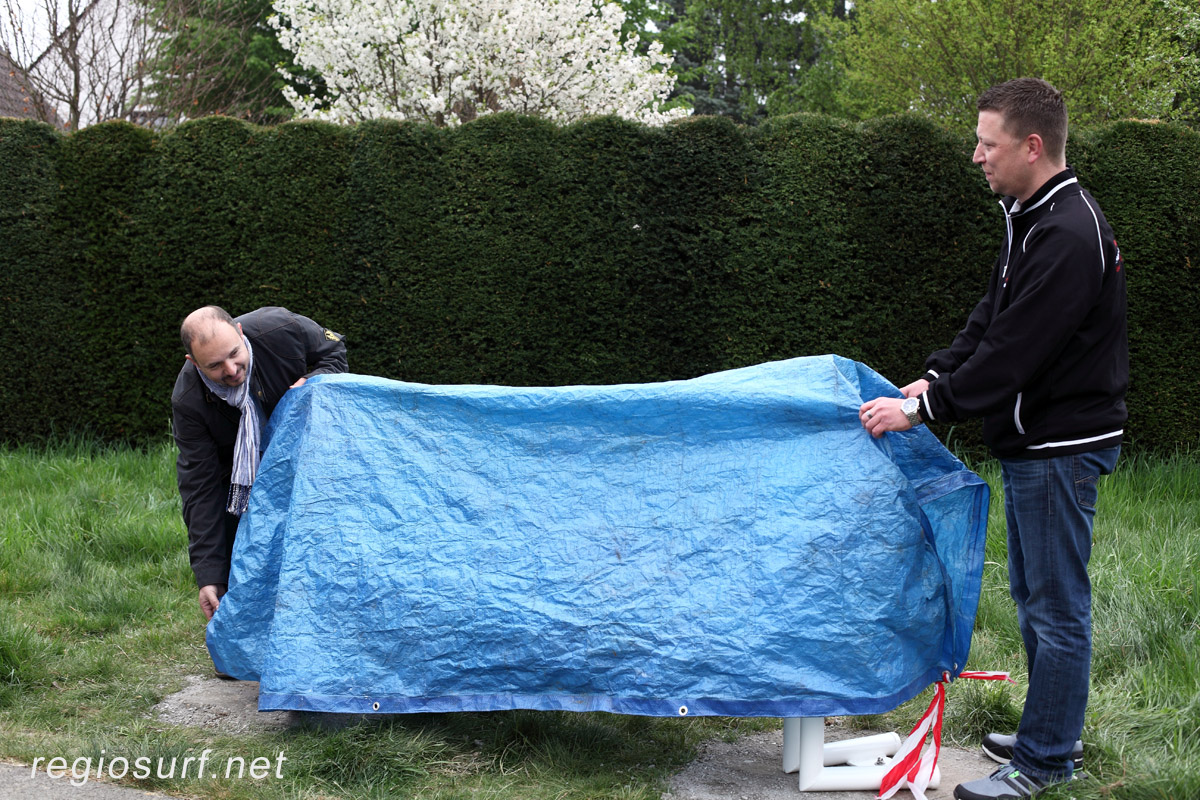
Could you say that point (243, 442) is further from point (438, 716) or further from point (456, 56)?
point (456, 56)

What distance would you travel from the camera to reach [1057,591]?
2.46m

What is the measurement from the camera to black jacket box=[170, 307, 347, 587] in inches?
129

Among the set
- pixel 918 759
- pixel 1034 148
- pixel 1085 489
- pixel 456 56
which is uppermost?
pixel 456 56

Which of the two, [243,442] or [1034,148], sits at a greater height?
[1034,148]

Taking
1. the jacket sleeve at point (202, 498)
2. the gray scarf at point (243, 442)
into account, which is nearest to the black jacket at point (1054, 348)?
the gray scarf at point (243, 442)

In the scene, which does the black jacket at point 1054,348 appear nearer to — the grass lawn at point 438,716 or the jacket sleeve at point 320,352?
the grass lawn at point 438,716

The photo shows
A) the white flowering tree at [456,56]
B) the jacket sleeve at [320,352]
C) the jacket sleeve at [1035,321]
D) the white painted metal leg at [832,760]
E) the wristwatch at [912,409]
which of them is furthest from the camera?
the white flowering tree at [456,56]

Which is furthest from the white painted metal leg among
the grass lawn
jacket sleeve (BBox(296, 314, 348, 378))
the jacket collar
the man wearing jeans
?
jacket sleeve (BBox(296, 314, 348, 378))

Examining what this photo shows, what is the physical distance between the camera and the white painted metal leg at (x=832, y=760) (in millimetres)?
2719

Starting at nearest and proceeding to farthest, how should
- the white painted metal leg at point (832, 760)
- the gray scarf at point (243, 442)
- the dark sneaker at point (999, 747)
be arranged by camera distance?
the white painted metal leg at point (832, 760), the dark sneaker at point (999, 747), the gray scarf at point (243, 442)

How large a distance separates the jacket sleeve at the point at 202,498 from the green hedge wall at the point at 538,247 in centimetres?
316

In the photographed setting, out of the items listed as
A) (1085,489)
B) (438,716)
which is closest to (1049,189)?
(1085,489)

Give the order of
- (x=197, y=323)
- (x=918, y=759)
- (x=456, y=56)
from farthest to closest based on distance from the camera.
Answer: (x=456, y=56) → (x=197, y=323) → (x=918, y=759)

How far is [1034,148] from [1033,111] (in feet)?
0.31
